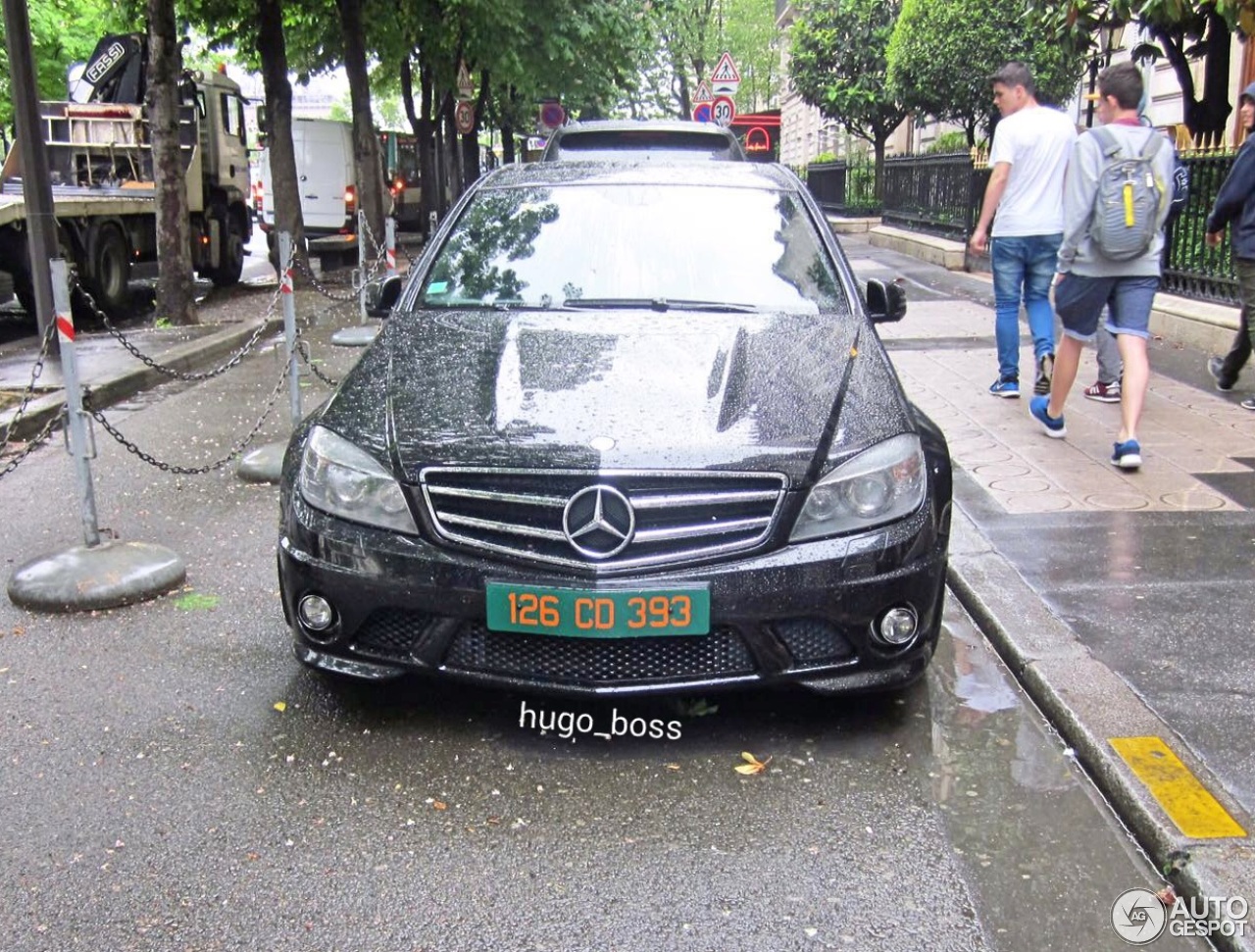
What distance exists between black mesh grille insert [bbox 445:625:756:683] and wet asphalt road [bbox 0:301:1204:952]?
266 millimetres

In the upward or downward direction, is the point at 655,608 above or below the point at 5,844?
above

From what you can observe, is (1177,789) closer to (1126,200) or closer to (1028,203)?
(1126,200)

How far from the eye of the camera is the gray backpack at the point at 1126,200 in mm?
6199

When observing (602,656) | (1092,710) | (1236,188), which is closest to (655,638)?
(602,656)

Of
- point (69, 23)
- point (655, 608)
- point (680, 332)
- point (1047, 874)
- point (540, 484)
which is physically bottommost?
point (1047, 874)

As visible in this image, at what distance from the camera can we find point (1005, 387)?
8258 mm

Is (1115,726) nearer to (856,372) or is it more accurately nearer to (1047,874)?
(1047,874)

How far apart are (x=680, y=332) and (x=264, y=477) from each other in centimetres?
333

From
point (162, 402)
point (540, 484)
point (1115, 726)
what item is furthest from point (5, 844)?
point (162, 402)

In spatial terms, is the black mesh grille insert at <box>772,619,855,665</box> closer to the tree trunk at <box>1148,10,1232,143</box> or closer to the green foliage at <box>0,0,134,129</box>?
the tree trunk at <box>1148,10,1232,143</box>

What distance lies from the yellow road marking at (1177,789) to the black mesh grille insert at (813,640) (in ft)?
2.63

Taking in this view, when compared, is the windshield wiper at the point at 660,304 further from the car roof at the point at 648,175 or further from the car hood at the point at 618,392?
the car roof at the point at 648,175

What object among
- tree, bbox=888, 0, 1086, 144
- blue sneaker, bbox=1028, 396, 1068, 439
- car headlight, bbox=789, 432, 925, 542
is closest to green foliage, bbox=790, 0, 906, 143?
tree, bbox=888, 0, 1086, 144

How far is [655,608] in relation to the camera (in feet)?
11.0
